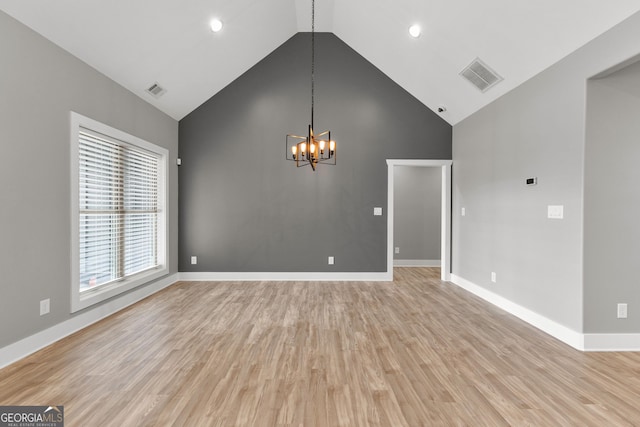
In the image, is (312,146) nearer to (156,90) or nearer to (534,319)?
(156,90)

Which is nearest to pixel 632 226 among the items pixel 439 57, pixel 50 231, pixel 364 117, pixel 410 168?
pixel 439 57

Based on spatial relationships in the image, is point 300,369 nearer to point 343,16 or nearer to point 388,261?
point 388,261

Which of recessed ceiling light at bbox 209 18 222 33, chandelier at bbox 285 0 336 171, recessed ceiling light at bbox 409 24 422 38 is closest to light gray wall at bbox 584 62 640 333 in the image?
recessed ceiling light at bbox 409 24 422 38

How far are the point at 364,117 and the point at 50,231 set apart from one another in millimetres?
4797

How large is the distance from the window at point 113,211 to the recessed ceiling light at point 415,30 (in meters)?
4.08

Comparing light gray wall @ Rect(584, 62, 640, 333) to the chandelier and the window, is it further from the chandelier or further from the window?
the window

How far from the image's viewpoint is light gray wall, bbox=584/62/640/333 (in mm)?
2840

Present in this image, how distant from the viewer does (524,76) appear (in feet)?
11.9

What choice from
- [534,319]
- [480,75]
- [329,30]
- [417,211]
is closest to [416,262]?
[417,211]

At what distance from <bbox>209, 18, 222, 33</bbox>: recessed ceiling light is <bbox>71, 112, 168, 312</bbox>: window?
1843 millimetres

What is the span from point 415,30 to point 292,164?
2.83 meters

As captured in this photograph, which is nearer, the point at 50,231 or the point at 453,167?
the point at 50,231

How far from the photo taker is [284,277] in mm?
5637

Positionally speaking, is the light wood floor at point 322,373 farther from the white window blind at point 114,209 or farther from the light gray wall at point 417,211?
the light gray wall at point 417,211
